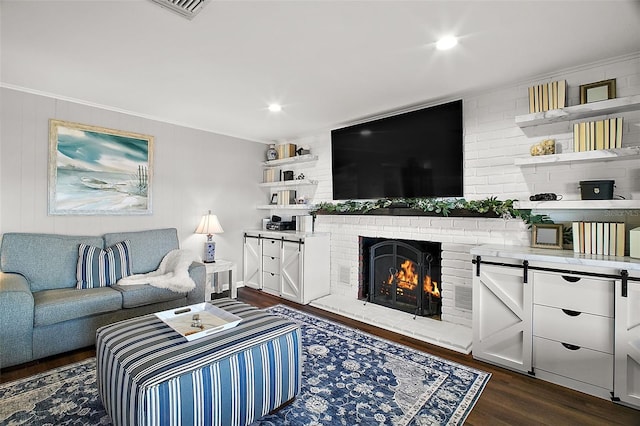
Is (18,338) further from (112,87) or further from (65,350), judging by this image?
(112,87)

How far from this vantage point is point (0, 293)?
225cm

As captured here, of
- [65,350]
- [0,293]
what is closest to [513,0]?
[0,293]

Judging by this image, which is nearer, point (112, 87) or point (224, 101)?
point (112, 87)

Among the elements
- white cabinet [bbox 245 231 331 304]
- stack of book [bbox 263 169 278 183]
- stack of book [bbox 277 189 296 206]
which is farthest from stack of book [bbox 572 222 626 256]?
stack of book [bbox 263 169 278 183]

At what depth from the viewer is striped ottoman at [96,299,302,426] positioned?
141cm

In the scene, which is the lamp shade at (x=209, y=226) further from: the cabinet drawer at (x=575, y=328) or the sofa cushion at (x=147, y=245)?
the cabinet drawer at (x=575, y=328)

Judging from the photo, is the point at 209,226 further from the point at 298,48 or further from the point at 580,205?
the point at 580,205

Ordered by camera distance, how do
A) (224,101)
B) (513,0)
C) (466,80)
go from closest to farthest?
(513,0)
(466,80)
(224,101)

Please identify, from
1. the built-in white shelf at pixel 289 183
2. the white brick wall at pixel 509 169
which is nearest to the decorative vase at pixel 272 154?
the built-in white shelf at pixel 289 183

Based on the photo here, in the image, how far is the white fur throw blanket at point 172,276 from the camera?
3.06 meters

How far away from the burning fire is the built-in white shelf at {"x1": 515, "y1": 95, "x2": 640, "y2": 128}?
68.5 inches

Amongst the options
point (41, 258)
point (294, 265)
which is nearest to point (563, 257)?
point (294, 265)

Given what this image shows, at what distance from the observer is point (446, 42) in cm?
212

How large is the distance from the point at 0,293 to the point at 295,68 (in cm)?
273
